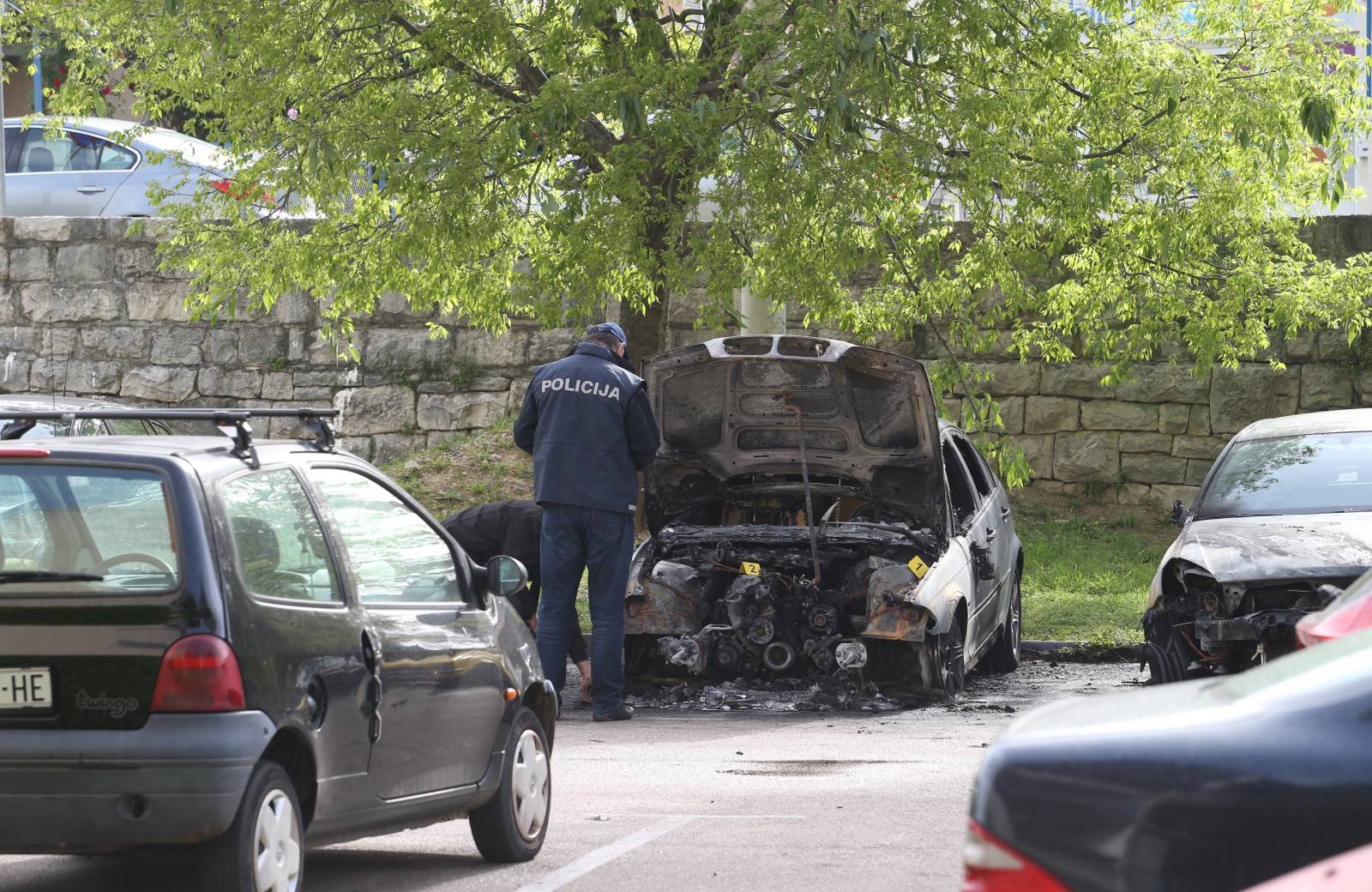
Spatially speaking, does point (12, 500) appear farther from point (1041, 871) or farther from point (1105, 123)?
point (1105, 123)

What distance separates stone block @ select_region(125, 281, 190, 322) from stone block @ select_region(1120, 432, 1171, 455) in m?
9.34

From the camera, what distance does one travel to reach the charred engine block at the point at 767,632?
33.9 ft

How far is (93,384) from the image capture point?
63.5ft

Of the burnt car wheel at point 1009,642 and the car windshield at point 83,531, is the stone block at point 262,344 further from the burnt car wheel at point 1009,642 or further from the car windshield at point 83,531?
the car windshield at point 83,531

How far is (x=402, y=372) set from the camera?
729 inches

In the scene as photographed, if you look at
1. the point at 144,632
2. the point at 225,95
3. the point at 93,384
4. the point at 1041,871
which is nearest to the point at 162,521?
the point at 144,632

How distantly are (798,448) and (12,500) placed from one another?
251 inches

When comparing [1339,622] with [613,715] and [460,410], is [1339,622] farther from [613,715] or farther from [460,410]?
[460,410]

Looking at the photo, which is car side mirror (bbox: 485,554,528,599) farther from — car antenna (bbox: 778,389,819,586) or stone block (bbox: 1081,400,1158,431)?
stone block (bbox: 1081,400,1158,431)

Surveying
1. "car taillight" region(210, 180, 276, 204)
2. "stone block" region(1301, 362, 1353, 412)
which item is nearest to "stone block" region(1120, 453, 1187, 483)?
"stone block" region(1301, 362, 1353, 412)

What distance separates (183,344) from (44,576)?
14.6 meters

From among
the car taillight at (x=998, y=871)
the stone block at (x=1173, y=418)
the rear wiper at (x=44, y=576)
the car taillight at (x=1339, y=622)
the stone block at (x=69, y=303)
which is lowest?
the car taillight at (x=998, y=871)

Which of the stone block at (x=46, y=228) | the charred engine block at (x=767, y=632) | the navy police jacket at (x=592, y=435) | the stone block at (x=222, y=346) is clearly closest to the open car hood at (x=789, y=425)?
the charred engine block at (x=767, y=632)

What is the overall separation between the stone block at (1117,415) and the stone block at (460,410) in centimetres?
556
